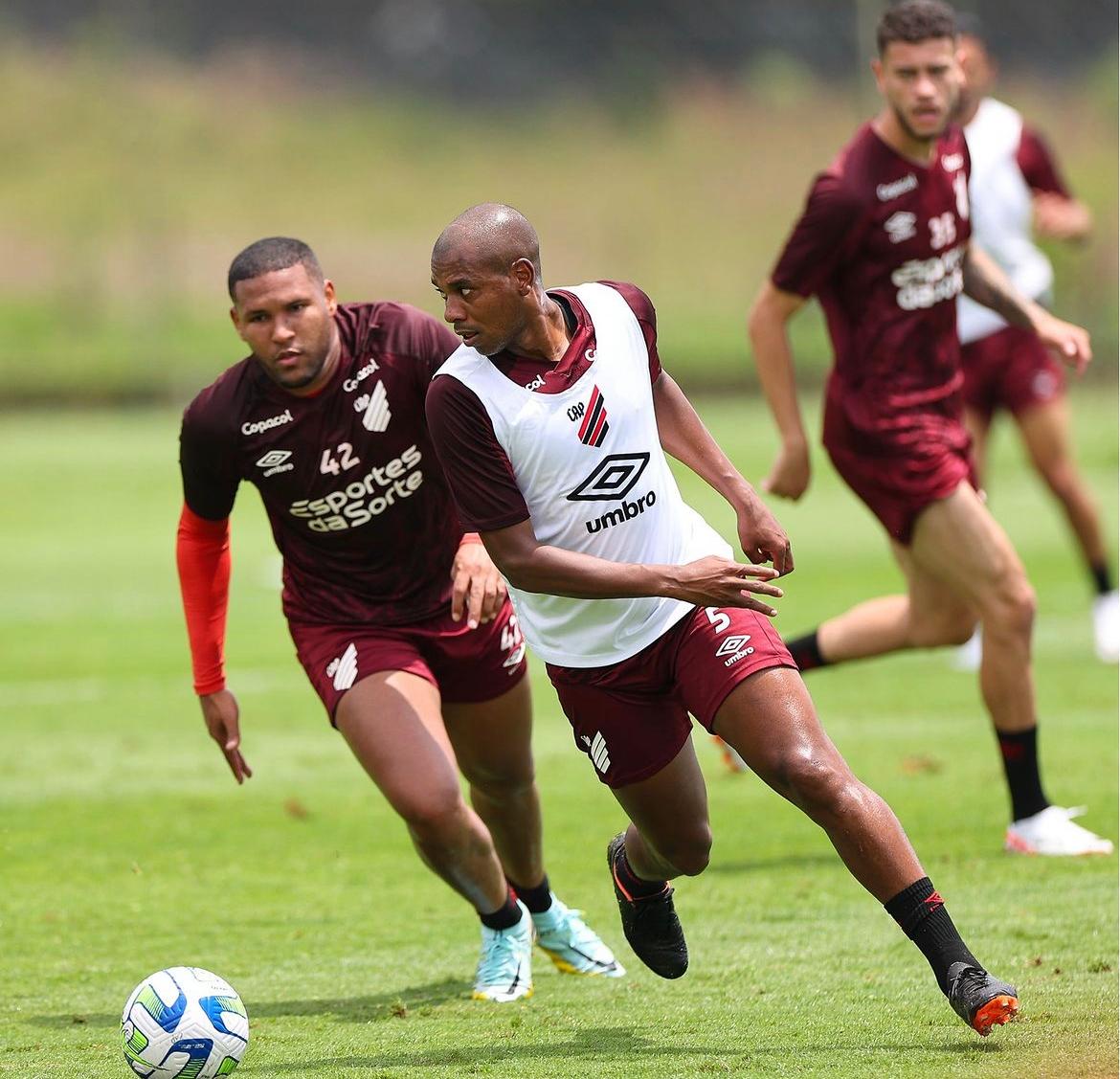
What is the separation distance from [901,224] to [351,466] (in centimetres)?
266

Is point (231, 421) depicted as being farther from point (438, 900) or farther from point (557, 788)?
point (557, 788)

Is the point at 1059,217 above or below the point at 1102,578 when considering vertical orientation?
above

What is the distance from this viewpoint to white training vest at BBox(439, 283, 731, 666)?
16.7 ft

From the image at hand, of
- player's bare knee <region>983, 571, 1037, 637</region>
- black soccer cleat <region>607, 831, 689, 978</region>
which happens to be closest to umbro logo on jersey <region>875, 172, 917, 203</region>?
player's bare knee <region>983, 571, 1037, 637</region>

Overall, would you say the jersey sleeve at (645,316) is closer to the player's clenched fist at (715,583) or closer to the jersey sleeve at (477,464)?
the jersey sleeve at (477,464)

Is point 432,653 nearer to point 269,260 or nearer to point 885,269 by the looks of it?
point 269,260

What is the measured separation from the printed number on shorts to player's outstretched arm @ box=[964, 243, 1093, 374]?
301 cm

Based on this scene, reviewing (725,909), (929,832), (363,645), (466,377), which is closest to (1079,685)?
(929,832)

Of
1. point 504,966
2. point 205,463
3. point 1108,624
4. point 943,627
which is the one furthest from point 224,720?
point 1108,624

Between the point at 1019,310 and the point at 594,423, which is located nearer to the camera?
the point at 594,423

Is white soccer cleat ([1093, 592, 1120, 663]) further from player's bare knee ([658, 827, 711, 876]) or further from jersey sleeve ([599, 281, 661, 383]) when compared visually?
jersey sleeve ([599, 281, 661, 383])

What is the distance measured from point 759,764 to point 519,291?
1418mm

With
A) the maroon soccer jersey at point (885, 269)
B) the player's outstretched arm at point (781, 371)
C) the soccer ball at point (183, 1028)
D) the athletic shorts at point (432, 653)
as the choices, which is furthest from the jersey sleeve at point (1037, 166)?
the soccer ball at point (183, 1028)

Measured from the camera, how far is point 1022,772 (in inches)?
289
